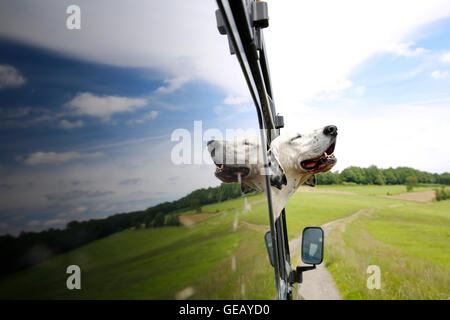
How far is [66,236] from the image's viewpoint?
0.22 meters

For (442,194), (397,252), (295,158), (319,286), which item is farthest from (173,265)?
(442,194)

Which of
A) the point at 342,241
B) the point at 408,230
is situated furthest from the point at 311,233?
the point at 408,230

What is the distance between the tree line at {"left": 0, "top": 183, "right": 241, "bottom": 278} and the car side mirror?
2.13 meters

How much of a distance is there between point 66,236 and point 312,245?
2.32m

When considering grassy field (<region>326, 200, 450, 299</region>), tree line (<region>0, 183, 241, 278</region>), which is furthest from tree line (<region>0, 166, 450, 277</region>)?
grassy field (<region>326, 200, 450, 299</region>)

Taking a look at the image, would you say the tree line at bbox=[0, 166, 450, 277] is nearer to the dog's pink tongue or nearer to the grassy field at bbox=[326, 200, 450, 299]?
the dog's pink tongue

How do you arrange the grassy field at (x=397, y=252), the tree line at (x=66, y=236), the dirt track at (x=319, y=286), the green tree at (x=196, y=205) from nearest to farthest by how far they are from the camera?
the tree line at (x=66, y=236)
the green tree at (x=196, y=205)
the dirt track at (x=319, y=286)
the grassy field at (x=397, y=252)

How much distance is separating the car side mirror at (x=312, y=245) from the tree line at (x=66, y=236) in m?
2.13

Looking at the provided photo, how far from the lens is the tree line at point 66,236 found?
20 centimetres

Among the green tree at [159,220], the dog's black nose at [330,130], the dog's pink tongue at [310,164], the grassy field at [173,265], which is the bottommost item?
the grassy field at [173,265]

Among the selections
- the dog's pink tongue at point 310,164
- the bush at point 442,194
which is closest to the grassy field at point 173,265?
the dog's pink tongue at point 310,164
